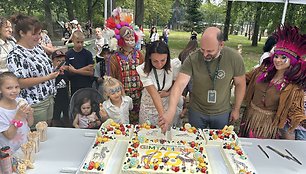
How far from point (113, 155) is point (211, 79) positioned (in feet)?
3.04

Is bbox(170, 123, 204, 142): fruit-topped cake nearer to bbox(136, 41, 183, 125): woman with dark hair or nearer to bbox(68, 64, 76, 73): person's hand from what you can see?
bbox(136, 41, 183, 125): woman with dark hair

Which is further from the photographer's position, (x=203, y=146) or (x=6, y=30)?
(x=6, y=30)

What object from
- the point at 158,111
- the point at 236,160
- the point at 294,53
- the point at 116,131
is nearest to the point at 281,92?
the point at 294,53

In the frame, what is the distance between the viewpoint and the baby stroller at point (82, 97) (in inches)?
86.7

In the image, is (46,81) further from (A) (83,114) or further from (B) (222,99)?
(B) (222,99)

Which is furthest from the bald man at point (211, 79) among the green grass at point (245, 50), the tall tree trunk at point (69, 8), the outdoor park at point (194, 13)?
the tall tree trunk at point (69, 8)

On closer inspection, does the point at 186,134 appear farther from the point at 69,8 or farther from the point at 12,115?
the point at 69,8

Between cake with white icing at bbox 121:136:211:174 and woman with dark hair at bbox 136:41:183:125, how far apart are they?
1.34ft

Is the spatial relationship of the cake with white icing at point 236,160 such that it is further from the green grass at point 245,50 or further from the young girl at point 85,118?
the green grass at point 245,50

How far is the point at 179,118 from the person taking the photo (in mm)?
2309

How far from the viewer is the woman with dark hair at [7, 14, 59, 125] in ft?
6.33

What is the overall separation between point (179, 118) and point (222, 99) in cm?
43

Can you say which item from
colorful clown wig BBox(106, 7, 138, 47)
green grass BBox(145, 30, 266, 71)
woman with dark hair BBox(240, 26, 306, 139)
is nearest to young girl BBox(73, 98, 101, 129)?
colorful clown wig BBox(106, 7, 138, 47)

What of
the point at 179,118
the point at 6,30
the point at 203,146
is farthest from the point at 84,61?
the point at 203,146
